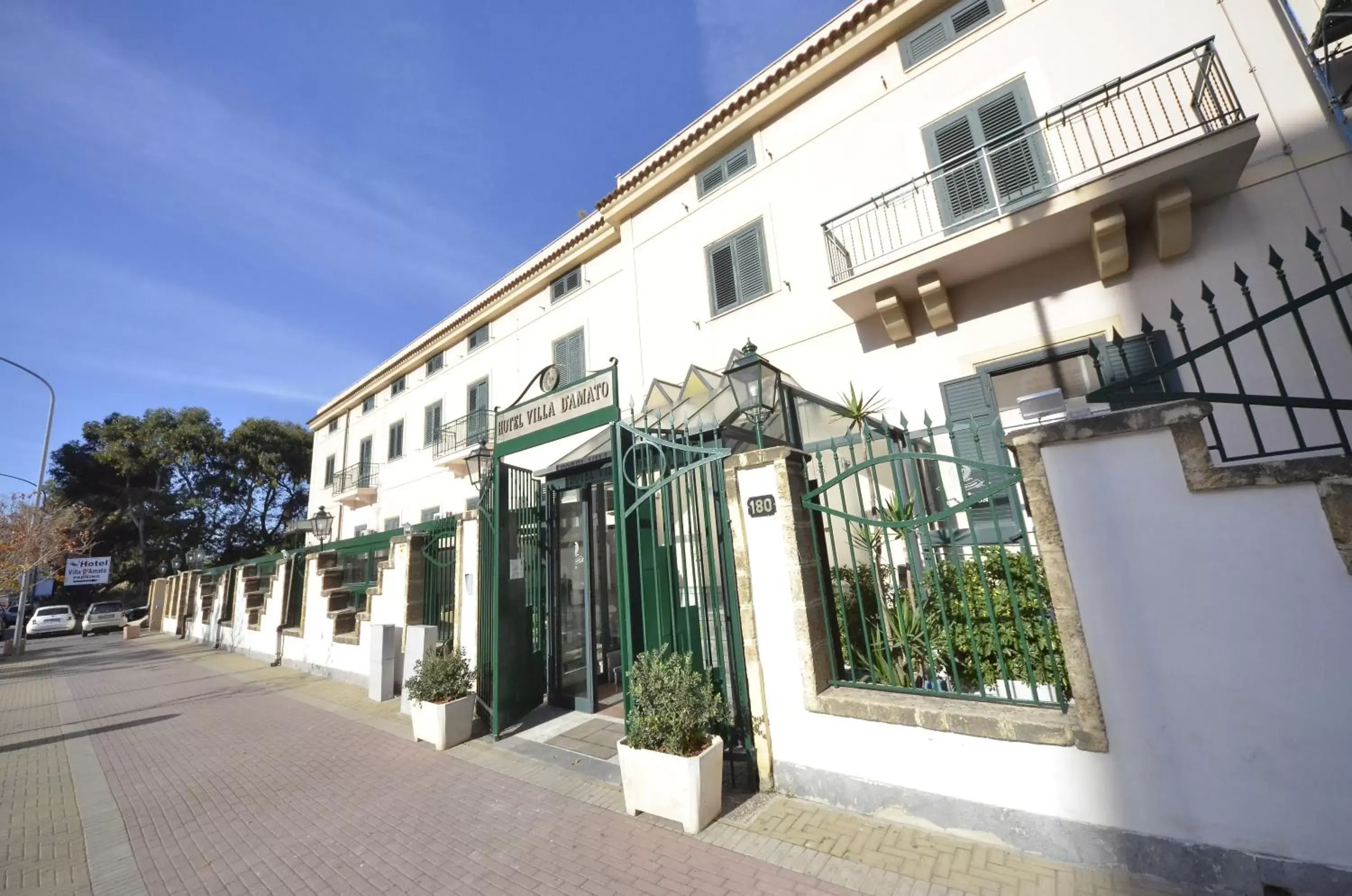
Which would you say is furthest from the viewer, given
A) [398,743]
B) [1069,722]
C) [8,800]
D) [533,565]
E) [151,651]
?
[151,651]

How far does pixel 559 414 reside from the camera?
5535 mm

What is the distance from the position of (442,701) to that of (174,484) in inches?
1612

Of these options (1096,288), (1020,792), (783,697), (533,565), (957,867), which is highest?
(1096,288)

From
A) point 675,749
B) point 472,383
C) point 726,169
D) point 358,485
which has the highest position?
point 726,169

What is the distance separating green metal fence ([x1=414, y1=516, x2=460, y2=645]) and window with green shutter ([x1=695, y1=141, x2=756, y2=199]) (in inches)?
347

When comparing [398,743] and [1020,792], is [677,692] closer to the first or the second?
[1020,792]

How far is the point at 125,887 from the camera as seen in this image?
328cm

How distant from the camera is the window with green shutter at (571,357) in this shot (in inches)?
527

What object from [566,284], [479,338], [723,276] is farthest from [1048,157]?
[479,338]

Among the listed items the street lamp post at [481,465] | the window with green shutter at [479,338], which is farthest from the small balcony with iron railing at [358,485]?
the street lamp post at [481,465]

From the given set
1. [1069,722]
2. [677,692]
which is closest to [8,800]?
[677,692]

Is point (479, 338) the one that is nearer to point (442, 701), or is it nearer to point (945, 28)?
point (442, 701)

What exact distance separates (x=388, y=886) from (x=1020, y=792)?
151 inches

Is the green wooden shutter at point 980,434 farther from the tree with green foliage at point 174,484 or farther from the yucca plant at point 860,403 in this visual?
the tree with green foliage at point 174,484
